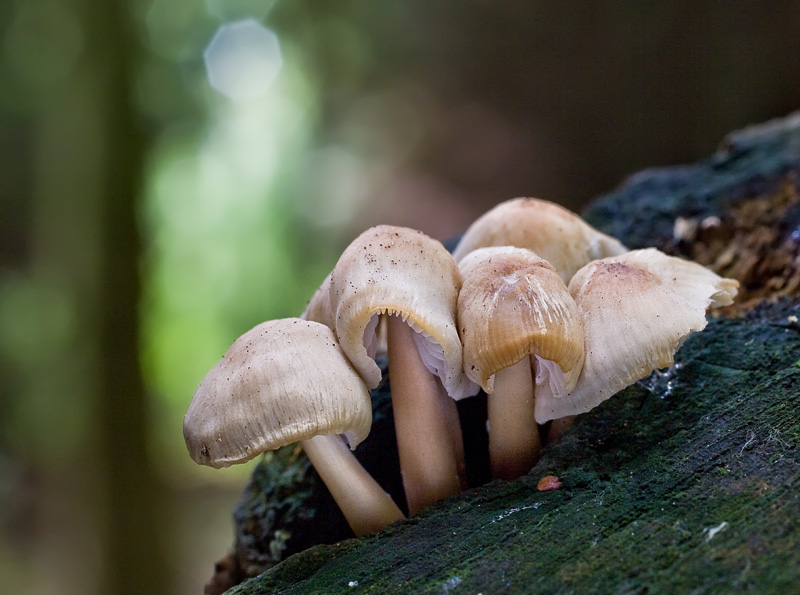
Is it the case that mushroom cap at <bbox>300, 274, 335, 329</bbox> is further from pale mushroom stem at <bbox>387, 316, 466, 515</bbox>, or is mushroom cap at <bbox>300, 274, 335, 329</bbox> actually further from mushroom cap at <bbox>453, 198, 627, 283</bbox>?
mushroom cap at <bbox>453, 198, 627, 283</bbox>

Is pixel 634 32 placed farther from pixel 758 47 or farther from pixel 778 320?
pixel 778 320

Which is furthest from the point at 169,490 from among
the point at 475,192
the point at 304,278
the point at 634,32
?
the point at 634,32

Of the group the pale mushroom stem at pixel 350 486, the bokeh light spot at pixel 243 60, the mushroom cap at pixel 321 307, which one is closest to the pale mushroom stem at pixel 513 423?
the pale mushroom stem at pixel 350 486

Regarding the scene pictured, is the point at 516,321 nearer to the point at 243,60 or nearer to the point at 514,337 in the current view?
the point at 514,337

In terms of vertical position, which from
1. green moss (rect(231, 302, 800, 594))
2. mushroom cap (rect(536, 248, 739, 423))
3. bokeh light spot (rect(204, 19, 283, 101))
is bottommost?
green moss (rect(231, 302, 800, 594))

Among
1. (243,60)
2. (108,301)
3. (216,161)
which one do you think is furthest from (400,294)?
(243,60)

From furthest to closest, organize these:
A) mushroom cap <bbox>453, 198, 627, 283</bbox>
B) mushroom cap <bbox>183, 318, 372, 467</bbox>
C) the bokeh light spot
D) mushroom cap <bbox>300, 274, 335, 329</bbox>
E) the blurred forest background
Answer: the bokeh light spot → the blurred forest background → mushroom cap <bbox>453, 198, 627, 283</bbox> → mushroom cap <bbox>300, 274, 335, 329</bbox> → mushroom cap <bbox>183, 318, 372, 467</bbox>

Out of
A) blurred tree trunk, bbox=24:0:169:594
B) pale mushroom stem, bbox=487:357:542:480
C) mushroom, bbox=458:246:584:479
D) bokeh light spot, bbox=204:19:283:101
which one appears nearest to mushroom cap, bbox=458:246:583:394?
mushroom, bbox=458:246:584:479
